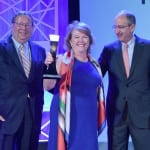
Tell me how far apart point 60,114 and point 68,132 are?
0.43 ft

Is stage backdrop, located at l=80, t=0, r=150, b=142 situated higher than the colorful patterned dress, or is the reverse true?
stage backdrop, located at l=80, t=0, r=150, b=142

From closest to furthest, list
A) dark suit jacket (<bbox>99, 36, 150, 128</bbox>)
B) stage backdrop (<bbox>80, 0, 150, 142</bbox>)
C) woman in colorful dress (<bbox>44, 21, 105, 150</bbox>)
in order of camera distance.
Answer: woman in colorful dress (<bbox>44, 21, 105, 150</bbox>) → dark suit jacket (<bbox>99, 36, 150, 128</bbox>) → stage backdrop (<bbox>80, 0, 150, 142</bbox>)

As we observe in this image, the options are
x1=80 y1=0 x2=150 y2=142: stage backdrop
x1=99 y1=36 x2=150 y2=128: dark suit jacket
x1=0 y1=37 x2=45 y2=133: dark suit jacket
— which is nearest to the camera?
x1=0 y1=37 x2=45 y2=133: dark suit jacket

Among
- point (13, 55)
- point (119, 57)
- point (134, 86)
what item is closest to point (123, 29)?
point (119, 57)

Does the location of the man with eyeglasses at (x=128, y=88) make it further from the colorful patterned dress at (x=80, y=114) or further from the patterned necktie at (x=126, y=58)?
the colorful patterned dress at (x=80, y=114)

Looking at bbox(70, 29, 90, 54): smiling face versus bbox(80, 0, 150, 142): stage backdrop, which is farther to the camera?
bbox(80, 0, 150, 142): stage backdrop

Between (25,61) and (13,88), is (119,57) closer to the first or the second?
(25,61)

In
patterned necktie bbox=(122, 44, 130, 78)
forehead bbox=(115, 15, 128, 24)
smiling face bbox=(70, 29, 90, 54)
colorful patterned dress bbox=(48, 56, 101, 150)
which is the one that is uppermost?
forehead bbox=(115, 15, 128, 24)

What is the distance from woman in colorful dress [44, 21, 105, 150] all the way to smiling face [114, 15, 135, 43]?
1.28 feet

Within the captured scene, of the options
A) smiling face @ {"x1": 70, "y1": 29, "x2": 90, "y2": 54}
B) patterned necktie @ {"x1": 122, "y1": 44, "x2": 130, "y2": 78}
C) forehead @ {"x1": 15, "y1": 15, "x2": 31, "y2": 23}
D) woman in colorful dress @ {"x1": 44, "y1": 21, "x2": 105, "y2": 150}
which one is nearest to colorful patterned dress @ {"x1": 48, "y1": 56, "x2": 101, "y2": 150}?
woman in colorful dress @ {"x1": 44, "y1": 21, "x2": 105, "y2": 150}

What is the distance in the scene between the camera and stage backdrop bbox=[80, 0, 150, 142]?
4.91m

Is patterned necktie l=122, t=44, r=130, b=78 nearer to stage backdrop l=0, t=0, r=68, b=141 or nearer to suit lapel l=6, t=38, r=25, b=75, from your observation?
suit lapel l=6, t=38, r=25, b=75

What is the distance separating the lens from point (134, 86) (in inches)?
120

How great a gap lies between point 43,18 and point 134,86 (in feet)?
5.46
